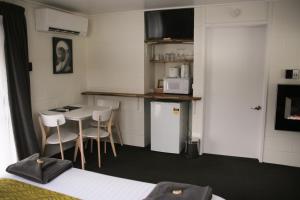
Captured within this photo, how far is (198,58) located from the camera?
416 centimetres

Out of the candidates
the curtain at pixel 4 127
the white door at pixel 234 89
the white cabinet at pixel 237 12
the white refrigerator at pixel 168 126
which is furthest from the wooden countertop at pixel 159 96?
the curtain at pixel 4 127

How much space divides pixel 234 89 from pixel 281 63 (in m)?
0.76

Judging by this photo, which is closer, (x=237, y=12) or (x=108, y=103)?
(x=237, y=12)

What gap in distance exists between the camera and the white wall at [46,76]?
3.72m

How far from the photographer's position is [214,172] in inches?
143

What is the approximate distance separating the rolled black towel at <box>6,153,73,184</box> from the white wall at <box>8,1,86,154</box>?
5.46 feet

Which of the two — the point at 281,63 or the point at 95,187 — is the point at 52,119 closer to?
the point at 95,187

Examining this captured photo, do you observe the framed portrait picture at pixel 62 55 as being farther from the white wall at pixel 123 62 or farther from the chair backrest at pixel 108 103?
the chair backrest at pixel 108 103

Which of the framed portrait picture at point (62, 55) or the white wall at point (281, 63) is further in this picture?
the framed portrait picture at point (62, 55)

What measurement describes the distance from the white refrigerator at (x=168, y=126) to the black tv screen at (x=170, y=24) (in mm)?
1115

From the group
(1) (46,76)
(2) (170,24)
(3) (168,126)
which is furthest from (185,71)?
(1) (46,76)

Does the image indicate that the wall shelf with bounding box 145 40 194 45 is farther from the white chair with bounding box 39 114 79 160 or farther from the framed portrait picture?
the white chair with bounding box 39 114 79 160

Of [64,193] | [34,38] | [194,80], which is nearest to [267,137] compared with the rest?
[194,80]

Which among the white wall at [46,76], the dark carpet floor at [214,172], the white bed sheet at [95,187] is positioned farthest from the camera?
the white wall at [46,76]
